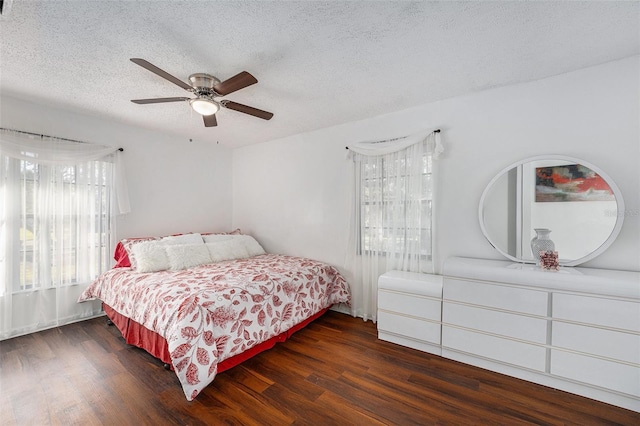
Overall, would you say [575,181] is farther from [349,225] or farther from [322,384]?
[322,384]

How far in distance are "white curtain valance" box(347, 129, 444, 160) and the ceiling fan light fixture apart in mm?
1642

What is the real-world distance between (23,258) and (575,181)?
17.3 feet

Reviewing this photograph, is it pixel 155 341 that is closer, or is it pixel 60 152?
pixel 155 341

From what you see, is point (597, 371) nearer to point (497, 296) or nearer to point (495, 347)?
point (495, 347)

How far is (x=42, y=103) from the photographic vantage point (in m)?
2.84

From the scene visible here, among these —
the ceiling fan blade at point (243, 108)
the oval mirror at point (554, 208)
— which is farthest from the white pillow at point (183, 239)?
the oval mirror at point (554, 208)

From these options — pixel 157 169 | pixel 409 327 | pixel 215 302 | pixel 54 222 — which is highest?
pixel 157 169

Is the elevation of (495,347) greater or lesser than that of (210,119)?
lesser

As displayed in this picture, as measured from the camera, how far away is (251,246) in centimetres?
405

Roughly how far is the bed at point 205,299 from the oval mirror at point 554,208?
185cm

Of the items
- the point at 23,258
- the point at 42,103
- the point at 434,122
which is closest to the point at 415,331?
the point at 434,122

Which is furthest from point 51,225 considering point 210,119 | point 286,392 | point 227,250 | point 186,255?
point 286,392

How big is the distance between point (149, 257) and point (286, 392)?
2.09 m

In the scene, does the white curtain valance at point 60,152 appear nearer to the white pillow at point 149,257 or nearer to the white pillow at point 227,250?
the white pillow at point 149,257
